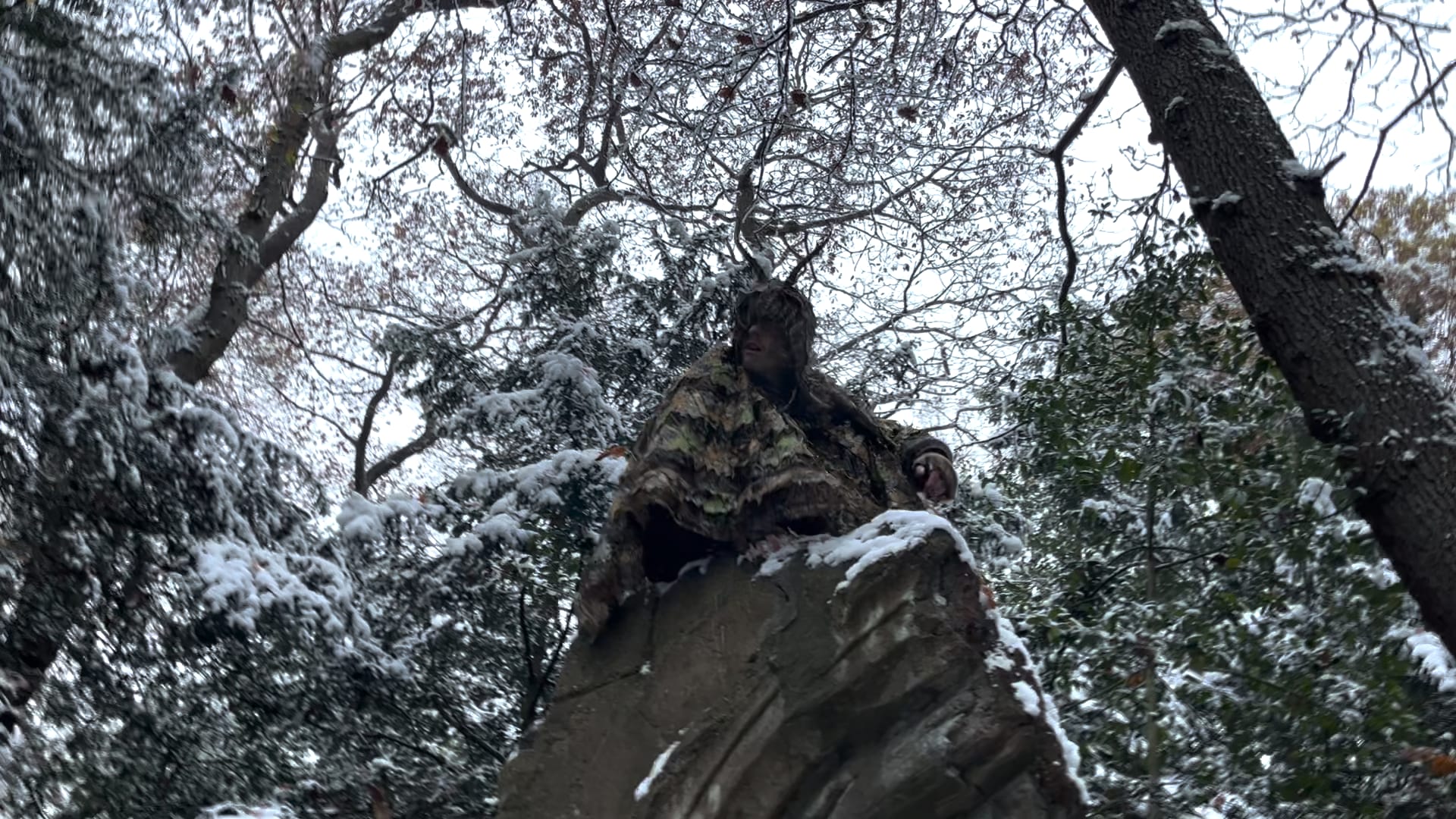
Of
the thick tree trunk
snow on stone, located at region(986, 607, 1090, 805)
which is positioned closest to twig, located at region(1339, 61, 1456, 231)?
the thick tree trunk

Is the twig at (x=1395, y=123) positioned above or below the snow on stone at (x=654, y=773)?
above

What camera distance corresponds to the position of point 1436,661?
4219 millimetres

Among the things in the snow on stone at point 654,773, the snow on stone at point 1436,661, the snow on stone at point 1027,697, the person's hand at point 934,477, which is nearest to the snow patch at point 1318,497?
the snow on stone at point 1436,661

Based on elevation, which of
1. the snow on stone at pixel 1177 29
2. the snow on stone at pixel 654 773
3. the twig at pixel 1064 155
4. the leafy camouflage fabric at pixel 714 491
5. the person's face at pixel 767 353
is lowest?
the snow on stone at pixel 654 773

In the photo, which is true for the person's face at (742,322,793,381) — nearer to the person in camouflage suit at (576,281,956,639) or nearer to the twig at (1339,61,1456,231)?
the person in camouflage suit at (576,281,956,639)

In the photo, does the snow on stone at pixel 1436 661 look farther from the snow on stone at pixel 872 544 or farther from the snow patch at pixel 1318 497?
the snow on stone at pixel 872 544

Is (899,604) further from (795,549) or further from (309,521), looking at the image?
(309,521)

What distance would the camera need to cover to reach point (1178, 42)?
187 inches

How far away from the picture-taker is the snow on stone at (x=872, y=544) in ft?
11.4

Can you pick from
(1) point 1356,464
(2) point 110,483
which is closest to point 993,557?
(1) point 1356,464

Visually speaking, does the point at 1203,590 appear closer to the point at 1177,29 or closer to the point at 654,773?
the point at 1177,29

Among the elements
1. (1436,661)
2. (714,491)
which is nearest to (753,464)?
(714,491)

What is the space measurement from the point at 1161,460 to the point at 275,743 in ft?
13.0

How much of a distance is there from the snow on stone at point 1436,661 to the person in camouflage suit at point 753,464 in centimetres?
166
